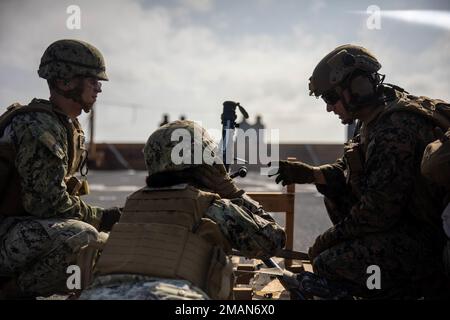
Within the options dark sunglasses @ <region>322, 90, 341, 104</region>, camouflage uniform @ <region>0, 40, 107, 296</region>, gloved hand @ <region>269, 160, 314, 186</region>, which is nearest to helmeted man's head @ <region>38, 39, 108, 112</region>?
camouflage uniform @ <region>0, 40, 107, 296</region>

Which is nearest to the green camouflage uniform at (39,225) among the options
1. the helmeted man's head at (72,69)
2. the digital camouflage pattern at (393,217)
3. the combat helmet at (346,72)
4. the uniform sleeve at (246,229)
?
the helmeted man's head at (72,69)

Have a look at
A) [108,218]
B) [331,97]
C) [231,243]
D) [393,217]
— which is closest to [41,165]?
[108,218]

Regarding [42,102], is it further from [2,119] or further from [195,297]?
[195,297]

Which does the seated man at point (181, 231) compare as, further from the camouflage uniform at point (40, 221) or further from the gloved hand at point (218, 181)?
the camouflage uniform at point (40, 221)

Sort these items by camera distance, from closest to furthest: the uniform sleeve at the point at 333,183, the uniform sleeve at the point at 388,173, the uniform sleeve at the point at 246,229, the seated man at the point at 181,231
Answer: the seated man at the point at 181,231 → the uniform sleeve at the point at 246,229 → the uniform sleeve at the point at 388,173 → the uniform sleeve at the point at 333,183

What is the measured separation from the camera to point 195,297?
2309 millimetres

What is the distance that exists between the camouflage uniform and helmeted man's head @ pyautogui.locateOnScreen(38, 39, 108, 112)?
0.47m

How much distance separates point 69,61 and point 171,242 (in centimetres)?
225

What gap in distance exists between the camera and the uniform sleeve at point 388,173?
3217 mm

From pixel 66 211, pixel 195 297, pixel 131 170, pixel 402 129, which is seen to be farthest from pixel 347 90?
pixel 131 170

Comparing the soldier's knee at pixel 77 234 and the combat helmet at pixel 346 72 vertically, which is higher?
the combat helmet at pixel 346 72

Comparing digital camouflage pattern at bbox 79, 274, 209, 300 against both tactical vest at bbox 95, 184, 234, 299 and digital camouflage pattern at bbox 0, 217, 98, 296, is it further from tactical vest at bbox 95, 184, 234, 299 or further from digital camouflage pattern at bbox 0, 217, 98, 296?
digital camouflage pattern at bbox 0, 217, 98, 296

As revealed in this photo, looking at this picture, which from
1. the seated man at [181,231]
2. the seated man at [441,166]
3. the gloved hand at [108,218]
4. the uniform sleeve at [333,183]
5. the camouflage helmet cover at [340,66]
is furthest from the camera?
the uniform sleeve at [333,183]

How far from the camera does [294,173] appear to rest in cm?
429
